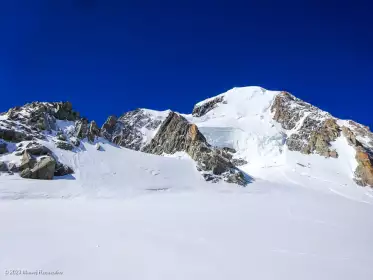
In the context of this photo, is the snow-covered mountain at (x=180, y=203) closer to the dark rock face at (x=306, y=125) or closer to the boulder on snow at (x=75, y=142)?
the boulder on snow at (x=75, y=142)

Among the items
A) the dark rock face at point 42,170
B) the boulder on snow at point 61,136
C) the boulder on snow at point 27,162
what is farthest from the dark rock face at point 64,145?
the dark rock face at point 42,170

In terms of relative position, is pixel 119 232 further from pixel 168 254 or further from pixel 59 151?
pixel 59 151

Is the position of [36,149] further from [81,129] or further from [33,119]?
[81,129]

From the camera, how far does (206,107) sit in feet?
275

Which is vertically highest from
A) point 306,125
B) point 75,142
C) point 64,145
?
point 306,125

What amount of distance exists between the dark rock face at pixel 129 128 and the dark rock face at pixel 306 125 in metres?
28.2

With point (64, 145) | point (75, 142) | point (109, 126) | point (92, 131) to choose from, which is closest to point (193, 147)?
point (92, 131)

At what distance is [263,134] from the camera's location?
57.9 m

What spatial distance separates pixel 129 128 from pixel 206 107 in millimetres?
25367

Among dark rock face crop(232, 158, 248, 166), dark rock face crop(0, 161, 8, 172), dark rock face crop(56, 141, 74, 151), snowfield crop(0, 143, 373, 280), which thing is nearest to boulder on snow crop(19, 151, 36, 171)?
dark rock face crop(0, 161, 8, 172)

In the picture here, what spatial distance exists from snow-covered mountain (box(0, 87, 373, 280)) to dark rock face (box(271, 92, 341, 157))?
33cm

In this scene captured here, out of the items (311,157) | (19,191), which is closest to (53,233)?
(19,191)

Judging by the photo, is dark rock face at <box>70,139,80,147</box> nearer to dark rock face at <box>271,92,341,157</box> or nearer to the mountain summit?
the mountain summit

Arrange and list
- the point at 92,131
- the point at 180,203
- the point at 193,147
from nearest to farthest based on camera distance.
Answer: the point at 180,203
the point at 92,131
the point at 193,147
